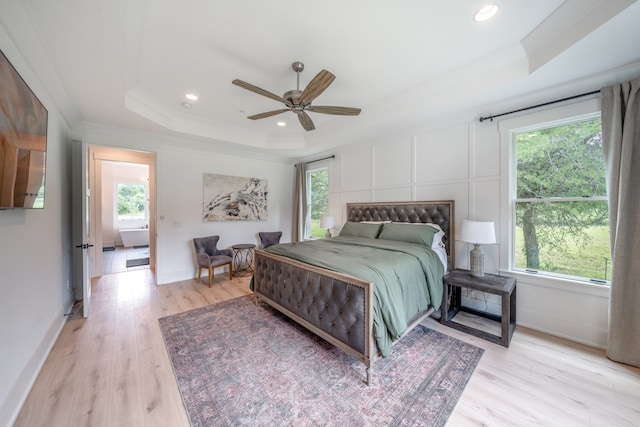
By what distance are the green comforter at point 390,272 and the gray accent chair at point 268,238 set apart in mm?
2237

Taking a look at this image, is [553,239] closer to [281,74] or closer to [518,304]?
[518,304]

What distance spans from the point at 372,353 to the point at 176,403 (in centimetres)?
146

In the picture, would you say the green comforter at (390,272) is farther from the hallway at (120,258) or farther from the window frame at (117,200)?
the window frame at (117,200)


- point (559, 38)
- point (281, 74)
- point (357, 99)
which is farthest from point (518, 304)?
point (281, 74)

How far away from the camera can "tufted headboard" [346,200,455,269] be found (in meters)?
3.27

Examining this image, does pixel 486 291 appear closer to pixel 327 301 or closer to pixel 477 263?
pixel 477 263

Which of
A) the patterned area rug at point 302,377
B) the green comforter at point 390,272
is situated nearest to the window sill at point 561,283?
the green comforter at point 390,272

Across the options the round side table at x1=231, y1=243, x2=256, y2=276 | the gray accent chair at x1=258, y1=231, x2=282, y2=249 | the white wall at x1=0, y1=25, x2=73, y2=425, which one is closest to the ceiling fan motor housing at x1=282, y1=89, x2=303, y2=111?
the white wall at x1=0, y1=25, x2=73, y2=425

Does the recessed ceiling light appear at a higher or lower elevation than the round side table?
higher

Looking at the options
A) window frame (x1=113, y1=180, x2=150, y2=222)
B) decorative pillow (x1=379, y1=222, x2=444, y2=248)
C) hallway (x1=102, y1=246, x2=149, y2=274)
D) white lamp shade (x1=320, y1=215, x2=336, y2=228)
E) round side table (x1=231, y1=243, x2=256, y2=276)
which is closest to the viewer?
decorative pillow (x1=379, y1=222, x2=444, y2=248)

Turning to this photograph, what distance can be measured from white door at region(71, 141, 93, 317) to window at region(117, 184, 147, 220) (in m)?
5.49

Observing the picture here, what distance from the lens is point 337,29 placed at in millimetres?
1977

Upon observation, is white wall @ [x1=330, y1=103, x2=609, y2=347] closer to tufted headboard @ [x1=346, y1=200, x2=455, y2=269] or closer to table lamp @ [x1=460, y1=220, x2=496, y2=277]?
tufted headboard @ [x1=346, y1=200, x2=455, y2=269]

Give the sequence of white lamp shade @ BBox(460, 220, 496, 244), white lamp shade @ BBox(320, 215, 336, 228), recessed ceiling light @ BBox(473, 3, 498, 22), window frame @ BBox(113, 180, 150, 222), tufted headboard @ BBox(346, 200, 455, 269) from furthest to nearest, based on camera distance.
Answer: window frame @ BBox(113, 180, 150, 222)
white lamp shade @ BBox(320, 215, 336, 228)
tufted headboard @ BBox(346, 200, 455, 269)
white lamp shade @ BBox(460, 220, 496, 244)
recessed ceiling light @ BBox(473, 3, 498, 22)
